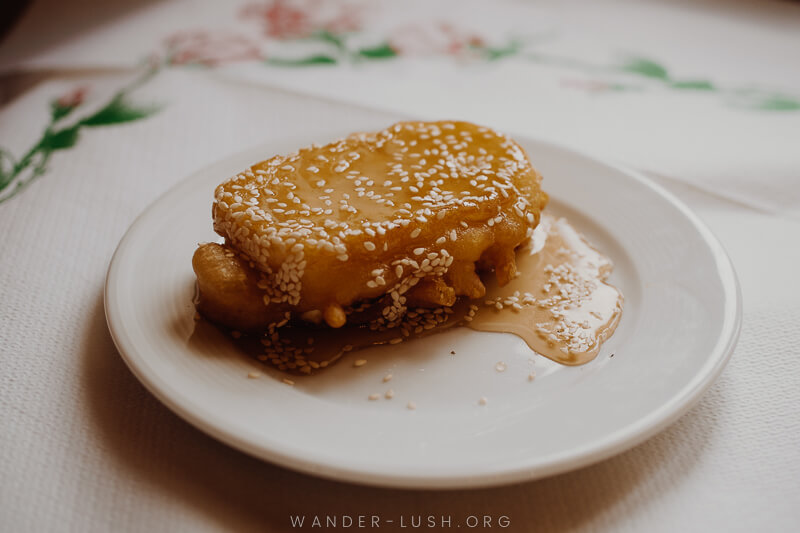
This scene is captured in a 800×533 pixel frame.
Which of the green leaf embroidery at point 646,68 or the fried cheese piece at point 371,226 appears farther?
the green leaf embroidery at point 646,68

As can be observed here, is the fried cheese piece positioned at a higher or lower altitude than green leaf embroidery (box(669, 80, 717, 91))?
higher

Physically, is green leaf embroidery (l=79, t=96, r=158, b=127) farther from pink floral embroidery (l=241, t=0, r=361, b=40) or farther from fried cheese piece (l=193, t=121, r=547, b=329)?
fried cheese piece (l=193, t=121, r=547, b=329)

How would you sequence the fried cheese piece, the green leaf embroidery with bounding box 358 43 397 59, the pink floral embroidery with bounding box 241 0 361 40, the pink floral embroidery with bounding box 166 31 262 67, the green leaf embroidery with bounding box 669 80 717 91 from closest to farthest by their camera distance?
the fried cheese piece, the green leaf embroidery with bounding box 669 80 717 91, the pink floral embroidery with bounding box 166 31 262 67, the green leaf embroidery with bounding box 358 43 397 59, the pink floral embroidery with bounding box 241 0 361 40

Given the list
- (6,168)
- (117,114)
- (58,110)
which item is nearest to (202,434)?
(6,168)

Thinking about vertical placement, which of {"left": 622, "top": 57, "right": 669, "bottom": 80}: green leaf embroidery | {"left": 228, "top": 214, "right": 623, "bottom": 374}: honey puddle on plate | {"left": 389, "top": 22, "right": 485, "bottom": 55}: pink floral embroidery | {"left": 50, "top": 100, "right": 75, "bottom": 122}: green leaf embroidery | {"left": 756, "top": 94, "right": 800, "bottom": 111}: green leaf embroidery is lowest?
{"left": 756, "top": 94, "right": 800, "bottom": 111}: green leaf embroidery

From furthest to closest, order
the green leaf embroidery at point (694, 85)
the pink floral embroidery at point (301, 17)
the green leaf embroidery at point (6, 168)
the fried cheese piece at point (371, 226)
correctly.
→ the pink floral embroidery at point (301, 17) → the green leaf embroidery at point (694, 85) → the green leaf embroidery at point (6, 168) → the fried cheese piece at point (371, 226)

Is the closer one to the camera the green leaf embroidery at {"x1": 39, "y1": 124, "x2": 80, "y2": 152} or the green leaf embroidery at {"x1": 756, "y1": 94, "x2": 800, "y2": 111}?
the green leaf embroidery at {"x1": 39, "y1": 124, "x2": 80, "y2": 152}

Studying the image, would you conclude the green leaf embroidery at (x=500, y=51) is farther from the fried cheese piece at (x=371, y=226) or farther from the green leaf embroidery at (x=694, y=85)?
the fried cheese piece at (x=371, y=226)

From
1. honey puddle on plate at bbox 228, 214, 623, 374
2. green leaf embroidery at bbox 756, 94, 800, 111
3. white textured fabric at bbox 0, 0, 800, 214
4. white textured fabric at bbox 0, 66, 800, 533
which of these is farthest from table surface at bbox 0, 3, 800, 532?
green leaf embroidery at bbox 756, 94, 800, 111

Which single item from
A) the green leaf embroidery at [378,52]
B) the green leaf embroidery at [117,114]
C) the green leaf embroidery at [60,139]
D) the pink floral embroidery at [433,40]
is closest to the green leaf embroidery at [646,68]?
the pink floral embroidery at [433,40]
